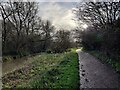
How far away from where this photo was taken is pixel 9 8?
48.7 meters

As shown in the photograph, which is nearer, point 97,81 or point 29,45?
point 97,81

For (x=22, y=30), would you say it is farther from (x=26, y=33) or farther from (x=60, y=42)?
(x=60, y=42)

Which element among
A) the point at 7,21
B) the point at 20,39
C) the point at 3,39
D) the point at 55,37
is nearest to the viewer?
the point at 3,39

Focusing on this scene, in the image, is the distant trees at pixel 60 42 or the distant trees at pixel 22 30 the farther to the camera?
the distant trees at pixel 60 42

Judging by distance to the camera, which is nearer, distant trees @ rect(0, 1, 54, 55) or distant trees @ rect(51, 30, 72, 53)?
distant trees @ rect(0, 1, 54, 55)

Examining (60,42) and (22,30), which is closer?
(22,30)

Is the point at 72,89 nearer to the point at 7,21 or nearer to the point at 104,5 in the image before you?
the point at 104,5

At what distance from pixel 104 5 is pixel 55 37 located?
37.2 meters

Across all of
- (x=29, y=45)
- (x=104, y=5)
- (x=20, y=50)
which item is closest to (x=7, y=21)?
(x=20, y=50)

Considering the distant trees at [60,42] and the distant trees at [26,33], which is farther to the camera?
the distant trees at [60,42]

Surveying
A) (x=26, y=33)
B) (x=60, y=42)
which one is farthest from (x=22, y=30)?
(x=60, y=42)

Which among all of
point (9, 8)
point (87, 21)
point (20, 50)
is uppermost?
point (9, 8)

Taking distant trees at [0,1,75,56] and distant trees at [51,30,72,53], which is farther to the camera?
distant trees at [51,30,72,53]

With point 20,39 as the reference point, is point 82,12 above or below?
above
